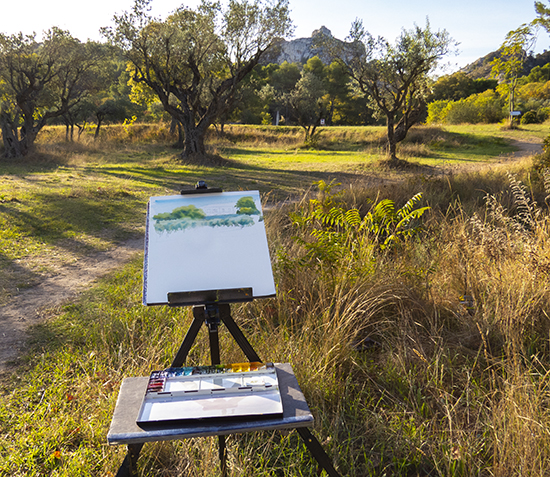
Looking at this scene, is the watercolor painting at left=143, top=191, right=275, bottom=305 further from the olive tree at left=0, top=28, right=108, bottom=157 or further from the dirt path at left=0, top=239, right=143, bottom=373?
the olive tree at left=0, top=28, right=108, bottom=157

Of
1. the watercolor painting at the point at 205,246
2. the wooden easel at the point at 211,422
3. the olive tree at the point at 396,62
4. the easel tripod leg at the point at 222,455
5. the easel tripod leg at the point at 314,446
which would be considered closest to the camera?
the wooden easel at the point at 211,422

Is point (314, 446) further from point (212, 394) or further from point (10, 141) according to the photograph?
point (10, 141)

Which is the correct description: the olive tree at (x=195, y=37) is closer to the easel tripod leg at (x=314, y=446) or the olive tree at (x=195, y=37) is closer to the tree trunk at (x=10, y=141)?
the tree trunk at (x=10, y=141)

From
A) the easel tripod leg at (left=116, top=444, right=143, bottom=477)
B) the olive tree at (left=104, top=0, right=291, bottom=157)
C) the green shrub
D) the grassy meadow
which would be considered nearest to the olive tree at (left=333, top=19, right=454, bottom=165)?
the olive tree at (left=104, top=0, right=291, bottom=157)

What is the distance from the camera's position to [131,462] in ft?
5.53

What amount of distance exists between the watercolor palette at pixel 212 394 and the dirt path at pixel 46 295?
223cm

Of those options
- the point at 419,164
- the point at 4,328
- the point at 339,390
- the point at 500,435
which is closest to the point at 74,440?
the point at 339,390

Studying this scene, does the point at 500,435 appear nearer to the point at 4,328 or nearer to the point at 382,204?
the point at 382,204

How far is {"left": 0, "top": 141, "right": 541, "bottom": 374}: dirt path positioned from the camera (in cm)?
365

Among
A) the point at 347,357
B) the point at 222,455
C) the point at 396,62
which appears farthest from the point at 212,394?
the point at 396,62

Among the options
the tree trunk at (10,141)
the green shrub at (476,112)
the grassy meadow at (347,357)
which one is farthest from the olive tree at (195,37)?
the green shrub at (476,112)

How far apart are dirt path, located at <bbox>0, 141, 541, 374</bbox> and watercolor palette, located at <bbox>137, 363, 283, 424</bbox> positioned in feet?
7.31

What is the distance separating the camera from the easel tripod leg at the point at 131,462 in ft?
5.58

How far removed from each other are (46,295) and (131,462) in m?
3.75
